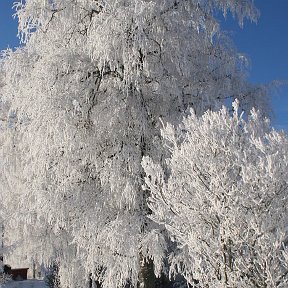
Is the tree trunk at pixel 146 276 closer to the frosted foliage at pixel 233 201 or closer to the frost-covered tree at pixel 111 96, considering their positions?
the frost-covered tree at pixel 111 96

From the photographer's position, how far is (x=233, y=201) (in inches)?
168

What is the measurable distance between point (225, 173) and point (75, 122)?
4460mm

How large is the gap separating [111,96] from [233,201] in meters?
4.50

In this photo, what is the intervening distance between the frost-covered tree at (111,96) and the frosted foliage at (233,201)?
10.3 feet

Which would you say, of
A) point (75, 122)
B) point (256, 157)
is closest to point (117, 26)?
point (75, 122)

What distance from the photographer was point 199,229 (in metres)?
4.43

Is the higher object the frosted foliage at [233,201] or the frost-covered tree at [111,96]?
the frost-covered tree at [111,96]

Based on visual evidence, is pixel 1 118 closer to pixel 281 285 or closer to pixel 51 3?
pixel 51 3

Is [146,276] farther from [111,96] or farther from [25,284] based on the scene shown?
[25,284]

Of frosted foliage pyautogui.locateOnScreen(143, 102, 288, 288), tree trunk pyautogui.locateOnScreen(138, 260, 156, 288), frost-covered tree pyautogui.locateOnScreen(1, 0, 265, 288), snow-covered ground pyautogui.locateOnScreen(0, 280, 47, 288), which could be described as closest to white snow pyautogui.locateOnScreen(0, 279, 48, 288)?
snow-covered ground pyautogui.locateOnScreen(0, 280, 47, 288)

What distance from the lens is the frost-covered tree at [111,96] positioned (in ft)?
25.8

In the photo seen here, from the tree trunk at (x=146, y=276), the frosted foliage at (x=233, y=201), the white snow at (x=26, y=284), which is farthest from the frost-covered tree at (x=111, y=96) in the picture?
the white snow at (x=26, y=284)

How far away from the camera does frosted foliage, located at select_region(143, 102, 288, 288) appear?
414 centimetres

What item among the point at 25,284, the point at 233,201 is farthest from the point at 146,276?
the point at 25,284
